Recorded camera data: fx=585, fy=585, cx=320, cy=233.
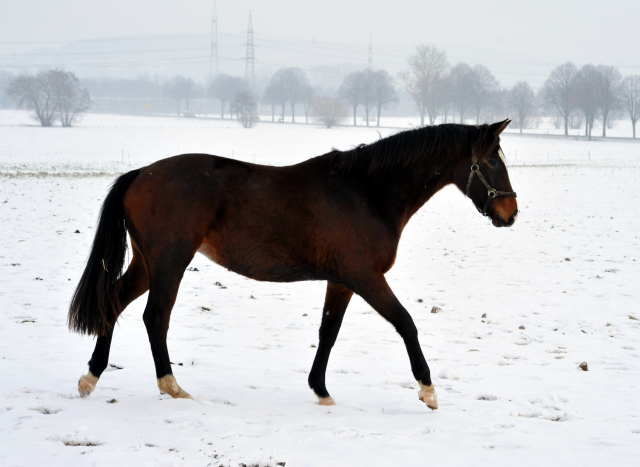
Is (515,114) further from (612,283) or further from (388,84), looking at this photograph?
(612,283)

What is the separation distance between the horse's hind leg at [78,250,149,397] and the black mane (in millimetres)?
1706

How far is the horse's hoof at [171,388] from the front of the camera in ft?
13.8

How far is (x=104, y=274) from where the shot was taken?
436 centimetres

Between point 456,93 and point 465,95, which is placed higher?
point 456,93

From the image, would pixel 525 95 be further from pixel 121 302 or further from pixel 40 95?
pixel 121 302

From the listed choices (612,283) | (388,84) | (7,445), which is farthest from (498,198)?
(388,84)

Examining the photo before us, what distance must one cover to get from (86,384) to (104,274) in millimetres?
801

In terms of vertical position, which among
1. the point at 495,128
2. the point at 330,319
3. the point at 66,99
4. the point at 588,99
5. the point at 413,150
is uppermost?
the point at 588,99

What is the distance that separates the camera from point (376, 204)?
455 centimetres

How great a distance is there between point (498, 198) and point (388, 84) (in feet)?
316

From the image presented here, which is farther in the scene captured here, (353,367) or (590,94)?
(590,94)

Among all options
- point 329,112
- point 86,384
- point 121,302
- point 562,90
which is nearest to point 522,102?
point 562,90

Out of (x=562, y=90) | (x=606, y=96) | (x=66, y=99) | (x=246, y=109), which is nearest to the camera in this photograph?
(x=66, y=99)

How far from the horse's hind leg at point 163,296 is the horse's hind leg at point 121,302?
1.08 ft
